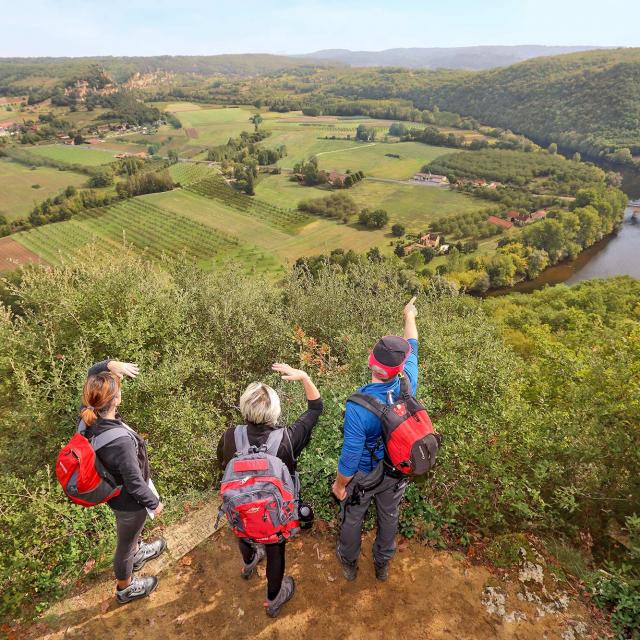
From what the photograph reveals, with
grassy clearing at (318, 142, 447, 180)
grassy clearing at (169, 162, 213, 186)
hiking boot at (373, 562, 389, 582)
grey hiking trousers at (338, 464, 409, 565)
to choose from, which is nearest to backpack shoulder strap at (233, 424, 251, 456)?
grey hiking trousers at (338, 464, 409, 565)

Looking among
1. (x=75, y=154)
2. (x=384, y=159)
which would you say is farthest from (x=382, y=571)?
(x=75, y=154)

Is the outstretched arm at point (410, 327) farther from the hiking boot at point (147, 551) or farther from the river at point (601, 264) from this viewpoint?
the river at point (601, 264)

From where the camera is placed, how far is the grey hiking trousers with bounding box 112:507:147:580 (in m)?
4.61

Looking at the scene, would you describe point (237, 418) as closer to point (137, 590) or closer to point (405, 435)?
point (137, 590)

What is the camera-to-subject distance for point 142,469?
4.51 metres

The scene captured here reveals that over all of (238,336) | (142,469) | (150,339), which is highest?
(142,469)

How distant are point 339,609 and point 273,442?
2.55m

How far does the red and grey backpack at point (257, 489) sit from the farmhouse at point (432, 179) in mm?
112348

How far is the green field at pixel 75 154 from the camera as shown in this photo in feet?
377

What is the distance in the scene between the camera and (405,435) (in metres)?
3.97

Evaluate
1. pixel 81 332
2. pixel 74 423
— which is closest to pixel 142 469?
pixel 74 423

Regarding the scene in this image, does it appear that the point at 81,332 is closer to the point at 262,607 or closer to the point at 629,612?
the point at 262,607

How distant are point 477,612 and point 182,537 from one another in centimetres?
414

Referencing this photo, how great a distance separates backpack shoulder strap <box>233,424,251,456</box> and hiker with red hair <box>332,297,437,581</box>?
102 centimetres
